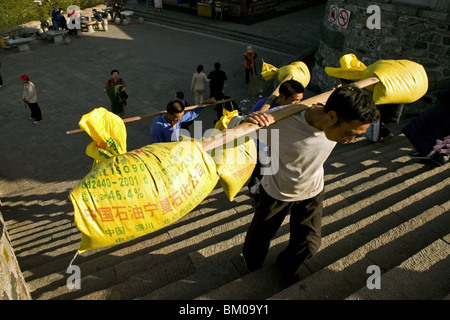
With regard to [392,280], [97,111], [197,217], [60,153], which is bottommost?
[60,153]

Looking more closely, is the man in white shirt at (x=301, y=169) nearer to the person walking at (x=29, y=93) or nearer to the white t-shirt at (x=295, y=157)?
the white t-shirt at (x=295, y=157)

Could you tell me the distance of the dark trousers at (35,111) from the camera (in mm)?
8316

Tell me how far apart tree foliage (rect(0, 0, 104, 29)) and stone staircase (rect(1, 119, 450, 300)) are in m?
16.9

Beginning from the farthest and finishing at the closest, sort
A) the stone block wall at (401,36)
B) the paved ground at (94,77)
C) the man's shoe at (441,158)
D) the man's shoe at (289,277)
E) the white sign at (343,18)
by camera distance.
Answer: the white sign at (343,18)
the paved ground at (94,77)
the stone block wall at (401,36)
the man's shoe at (441,158)
the man's shoe at (289,277)

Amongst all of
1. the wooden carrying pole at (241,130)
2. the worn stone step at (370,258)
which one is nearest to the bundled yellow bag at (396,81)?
the worn stone step at (370,258)

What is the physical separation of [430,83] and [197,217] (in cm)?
583

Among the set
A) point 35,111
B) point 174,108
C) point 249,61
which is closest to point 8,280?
point 174,108

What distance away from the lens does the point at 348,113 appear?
1.97 m

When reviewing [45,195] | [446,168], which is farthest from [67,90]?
[446,168]

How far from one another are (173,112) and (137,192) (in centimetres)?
187

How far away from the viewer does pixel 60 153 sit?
7.28 meters

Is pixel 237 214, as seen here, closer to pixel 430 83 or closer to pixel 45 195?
pixel 45 195

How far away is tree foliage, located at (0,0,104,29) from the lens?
55.5ft

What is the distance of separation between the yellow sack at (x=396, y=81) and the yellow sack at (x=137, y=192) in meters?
2.40
